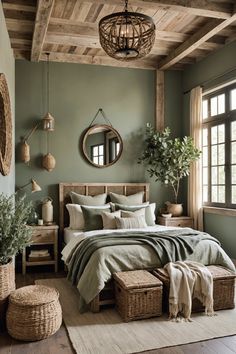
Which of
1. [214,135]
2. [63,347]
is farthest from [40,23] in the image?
[63,347]

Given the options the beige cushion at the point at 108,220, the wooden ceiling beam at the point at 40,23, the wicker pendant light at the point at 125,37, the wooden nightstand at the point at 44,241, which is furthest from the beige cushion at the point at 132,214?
the wooden ceiling beam at the point at 40,23

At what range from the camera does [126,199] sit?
5625 millimetres

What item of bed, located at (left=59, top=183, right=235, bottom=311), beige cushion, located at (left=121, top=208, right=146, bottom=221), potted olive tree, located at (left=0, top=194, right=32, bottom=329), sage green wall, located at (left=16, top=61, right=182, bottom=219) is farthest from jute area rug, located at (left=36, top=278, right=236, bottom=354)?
sage green wall, located at (left=16, top=61, right=182, bottom=219)

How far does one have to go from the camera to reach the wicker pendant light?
10.2 feet

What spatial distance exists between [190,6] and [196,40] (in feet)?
3.45

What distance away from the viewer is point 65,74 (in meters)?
5.75

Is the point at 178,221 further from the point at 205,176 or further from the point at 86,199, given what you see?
the point at 86,199

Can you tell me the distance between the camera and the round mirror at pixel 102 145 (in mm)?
5828

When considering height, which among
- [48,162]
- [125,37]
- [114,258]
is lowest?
[114,258]

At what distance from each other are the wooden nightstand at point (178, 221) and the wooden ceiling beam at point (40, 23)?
3.27m

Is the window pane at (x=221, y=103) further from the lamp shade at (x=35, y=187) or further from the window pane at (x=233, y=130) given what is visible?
the lamp shade at (x=35, y=187)

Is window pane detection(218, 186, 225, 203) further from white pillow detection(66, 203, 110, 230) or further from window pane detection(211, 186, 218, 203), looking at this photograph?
white pillow detection(66, 203, 110, 230)

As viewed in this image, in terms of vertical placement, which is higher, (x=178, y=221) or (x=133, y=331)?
(x=178, y=221)

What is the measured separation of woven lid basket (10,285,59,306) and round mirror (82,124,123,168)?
9.74 feet
